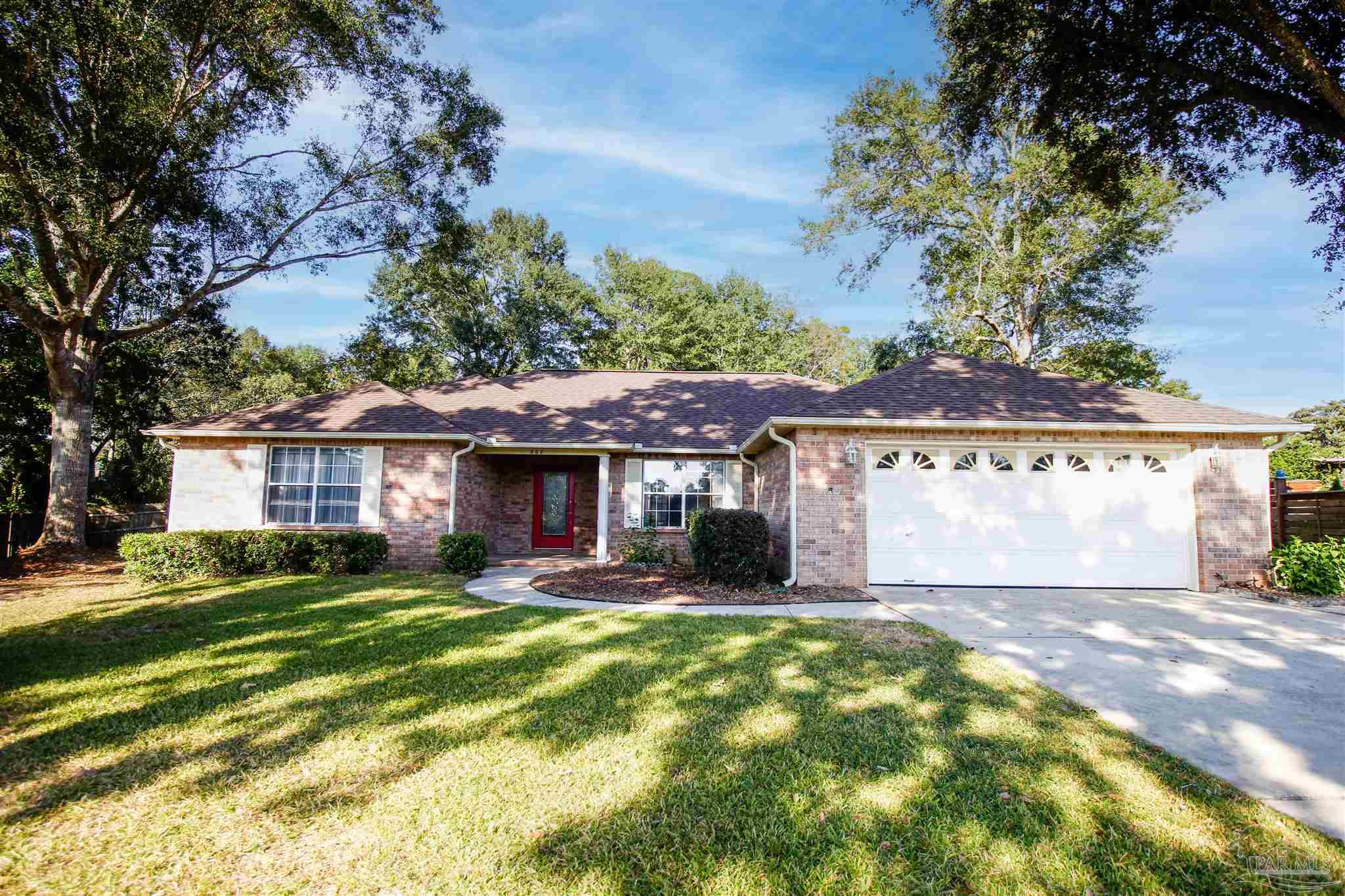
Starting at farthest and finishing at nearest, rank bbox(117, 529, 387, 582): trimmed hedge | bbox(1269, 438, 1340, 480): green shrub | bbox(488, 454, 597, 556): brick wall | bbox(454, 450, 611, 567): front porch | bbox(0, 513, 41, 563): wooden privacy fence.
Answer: bbox(1269, 438, 1340, 480): green shrub, bbox(488, 454, 597, 556): brick wall, bbox(454, 450, 611, 567): front porch, bbox(0, 513, 41, 563): wooden privacy fence, bbox(117, 529, 387, 582): trimmed hedge

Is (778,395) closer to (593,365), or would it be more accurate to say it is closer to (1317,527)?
(1317,527)

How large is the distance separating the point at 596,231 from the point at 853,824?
28.1m

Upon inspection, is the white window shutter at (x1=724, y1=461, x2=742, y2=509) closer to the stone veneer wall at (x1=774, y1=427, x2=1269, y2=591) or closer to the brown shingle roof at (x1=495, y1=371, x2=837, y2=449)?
the brown shingle roof at (x1=495, y1=371, x2=837, y2=449)

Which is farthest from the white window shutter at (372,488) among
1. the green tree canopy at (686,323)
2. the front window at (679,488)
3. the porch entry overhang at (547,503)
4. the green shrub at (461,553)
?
the green tree canopy at (686,323)

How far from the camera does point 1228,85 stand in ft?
22.9

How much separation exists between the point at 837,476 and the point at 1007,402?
3.33 m

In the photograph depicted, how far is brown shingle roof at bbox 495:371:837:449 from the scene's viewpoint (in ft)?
45.2

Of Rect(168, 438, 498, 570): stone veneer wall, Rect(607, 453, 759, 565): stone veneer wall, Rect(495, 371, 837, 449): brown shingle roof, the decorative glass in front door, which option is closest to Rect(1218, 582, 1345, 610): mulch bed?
Rect(495, 371, 837, 449): brown shingle roof

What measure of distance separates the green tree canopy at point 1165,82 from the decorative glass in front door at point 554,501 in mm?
11321

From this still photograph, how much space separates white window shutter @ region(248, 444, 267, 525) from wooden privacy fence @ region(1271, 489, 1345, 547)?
60.5 feet

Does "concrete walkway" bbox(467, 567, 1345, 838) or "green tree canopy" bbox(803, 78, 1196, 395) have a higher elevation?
"green tree canopy" bbox(803, 78, 1196, 395)

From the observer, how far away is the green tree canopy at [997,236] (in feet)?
64.8

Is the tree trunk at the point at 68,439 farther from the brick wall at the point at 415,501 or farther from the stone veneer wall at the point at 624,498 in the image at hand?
the stone veneer wall at the point at 624,498

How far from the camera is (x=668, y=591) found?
9062mm
